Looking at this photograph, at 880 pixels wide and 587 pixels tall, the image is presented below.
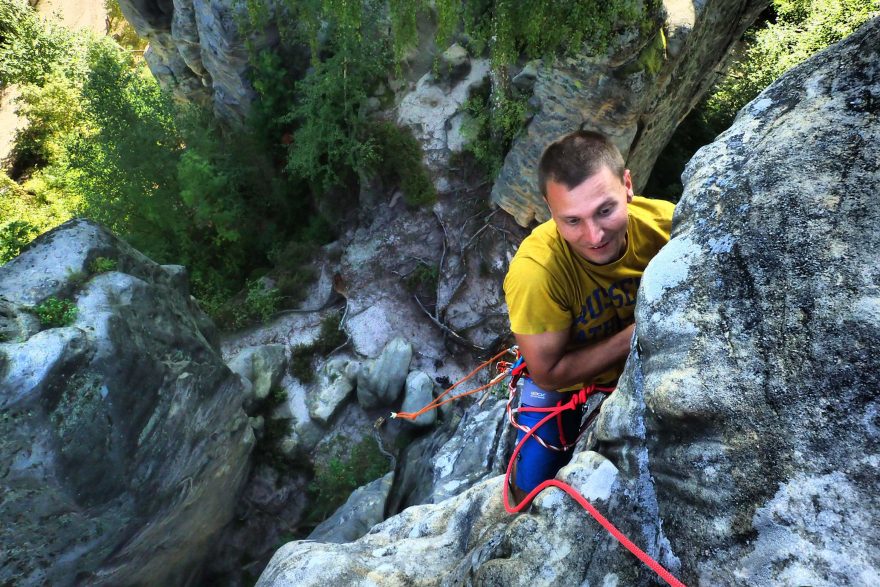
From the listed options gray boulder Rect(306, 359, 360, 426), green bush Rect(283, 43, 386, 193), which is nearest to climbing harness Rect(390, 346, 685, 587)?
gray boulder Rect(306, 359, 360, 426)

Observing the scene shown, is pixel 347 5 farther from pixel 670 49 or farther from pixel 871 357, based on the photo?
pixel 871 357

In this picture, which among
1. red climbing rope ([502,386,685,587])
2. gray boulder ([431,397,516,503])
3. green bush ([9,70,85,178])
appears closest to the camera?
red climbing rope ([502,386,685,587])

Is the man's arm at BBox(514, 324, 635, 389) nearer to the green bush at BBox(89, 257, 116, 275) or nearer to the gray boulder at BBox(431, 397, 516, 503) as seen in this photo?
the gray boulder at BBox(431, 397, 516, 503)

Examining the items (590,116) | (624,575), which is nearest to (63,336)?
(624,575)

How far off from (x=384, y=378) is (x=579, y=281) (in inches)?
241

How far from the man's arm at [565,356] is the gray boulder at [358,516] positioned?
4.24m

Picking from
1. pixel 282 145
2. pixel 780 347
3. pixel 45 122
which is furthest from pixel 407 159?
pixel 45 122

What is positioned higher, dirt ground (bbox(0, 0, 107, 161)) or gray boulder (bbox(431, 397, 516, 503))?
dirt ground (bbox(0, 0, 107, 161))

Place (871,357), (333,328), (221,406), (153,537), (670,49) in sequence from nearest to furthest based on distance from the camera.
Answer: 1. (871,357)
2. (153,537)
3. (670,49)
4. (221,406)
5. (333,328)

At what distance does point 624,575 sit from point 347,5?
5.58m

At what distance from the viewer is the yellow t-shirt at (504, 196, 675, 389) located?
103 inches

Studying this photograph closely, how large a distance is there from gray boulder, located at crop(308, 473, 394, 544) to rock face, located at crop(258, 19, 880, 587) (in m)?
4.28

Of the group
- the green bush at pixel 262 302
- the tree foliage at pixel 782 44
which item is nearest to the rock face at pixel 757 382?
the tree foliage at pixel 782 44

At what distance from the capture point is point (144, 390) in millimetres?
5285
